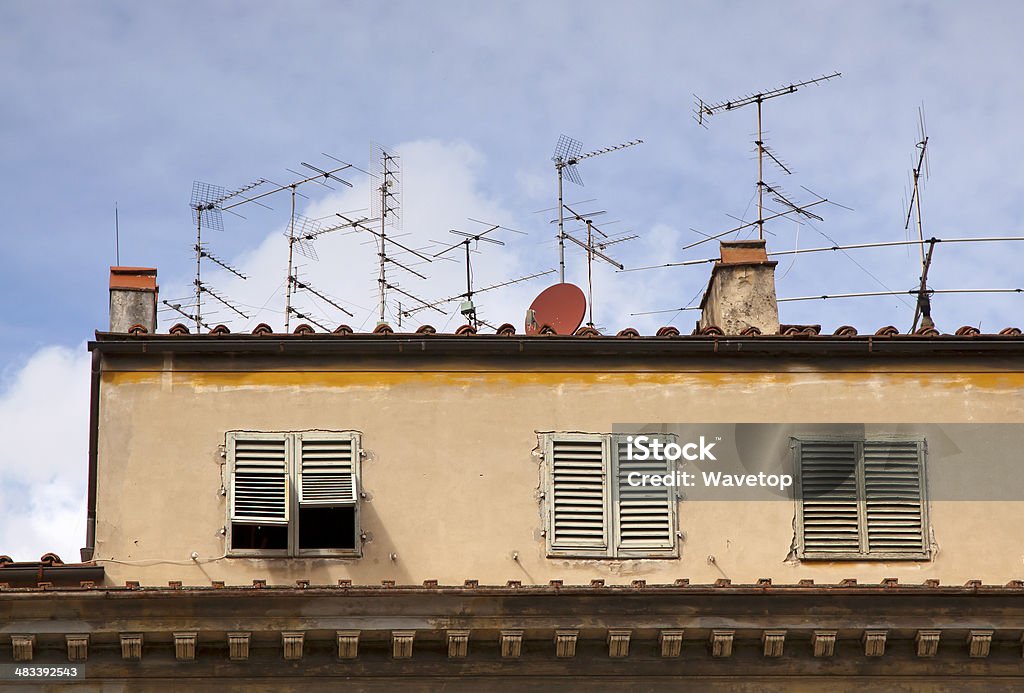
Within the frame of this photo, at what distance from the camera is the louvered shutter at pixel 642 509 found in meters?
19.7

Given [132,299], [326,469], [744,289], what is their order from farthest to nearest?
[744,289] < [132,299] < [326,469]

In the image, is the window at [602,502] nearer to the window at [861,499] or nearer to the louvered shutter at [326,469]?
the window at [861,499]

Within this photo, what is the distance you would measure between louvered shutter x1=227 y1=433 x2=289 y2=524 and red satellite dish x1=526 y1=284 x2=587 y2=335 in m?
3.60

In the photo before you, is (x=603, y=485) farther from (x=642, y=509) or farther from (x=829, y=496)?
(x=829, y=496)

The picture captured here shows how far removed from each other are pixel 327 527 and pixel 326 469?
0.63 metres

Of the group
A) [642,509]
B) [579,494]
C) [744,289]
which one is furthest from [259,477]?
[744,289]

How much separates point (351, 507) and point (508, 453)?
1831 millimetres

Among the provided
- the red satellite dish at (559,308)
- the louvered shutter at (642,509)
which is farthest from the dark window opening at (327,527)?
the red satellite dish at (559,308)

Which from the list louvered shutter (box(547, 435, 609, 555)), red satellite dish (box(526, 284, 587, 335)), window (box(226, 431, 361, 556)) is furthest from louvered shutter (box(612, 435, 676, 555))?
window (box(226, 431, 361, 556))

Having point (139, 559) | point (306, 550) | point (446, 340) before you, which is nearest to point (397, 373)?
point (446, 340)

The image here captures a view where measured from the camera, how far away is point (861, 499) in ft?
65.6

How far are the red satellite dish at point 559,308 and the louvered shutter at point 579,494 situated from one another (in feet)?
6.60

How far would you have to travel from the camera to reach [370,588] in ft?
58.7

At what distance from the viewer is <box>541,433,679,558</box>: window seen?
64.4 ft
